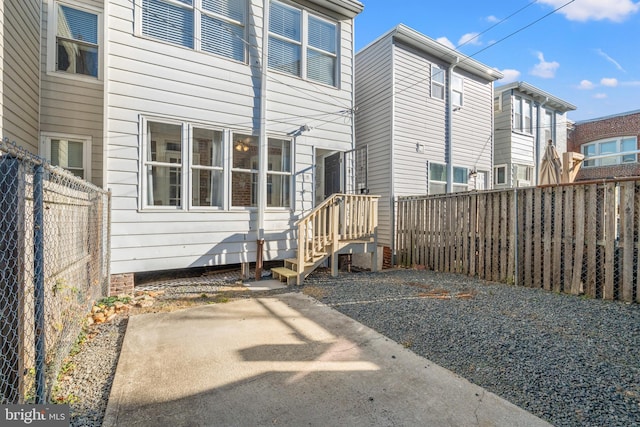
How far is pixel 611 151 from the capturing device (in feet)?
50.0

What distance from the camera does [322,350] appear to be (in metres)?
2.99

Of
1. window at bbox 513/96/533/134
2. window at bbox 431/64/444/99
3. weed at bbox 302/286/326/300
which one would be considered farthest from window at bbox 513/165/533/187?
weed at bbox 302/286/326/300

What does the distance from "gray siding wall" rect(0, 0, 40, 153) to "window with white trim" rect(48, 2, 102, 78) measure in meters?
0.27

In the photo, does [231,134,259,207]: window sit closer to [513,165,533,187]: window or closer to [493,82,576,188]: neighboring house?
[493,82,576,188]: neighboring house

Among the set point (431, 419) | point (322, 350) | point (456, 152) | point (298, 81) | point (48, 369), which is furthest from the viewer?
point (456, 152)

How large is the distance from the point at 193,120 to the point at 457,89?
8.88m

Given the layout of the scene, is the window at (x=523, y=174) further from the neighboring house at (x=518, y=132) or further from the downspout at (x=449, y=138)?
the downspout at (x=449, y=138)

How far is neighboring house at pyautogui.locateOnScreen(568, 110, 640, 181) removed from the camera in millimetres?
14359

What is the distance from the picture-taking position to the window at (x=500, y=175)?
12270 mm

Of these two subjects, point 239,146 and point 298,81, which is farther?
point 298,81

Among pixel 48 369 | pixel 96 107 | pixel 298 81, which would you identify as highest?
pixel 298 81

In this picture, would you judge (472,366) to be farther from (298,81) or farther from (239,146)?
(298,81)

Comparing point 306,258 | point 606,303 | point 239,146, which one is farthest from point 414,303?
point 239,146

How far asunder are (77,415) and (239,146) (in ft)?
16.3
